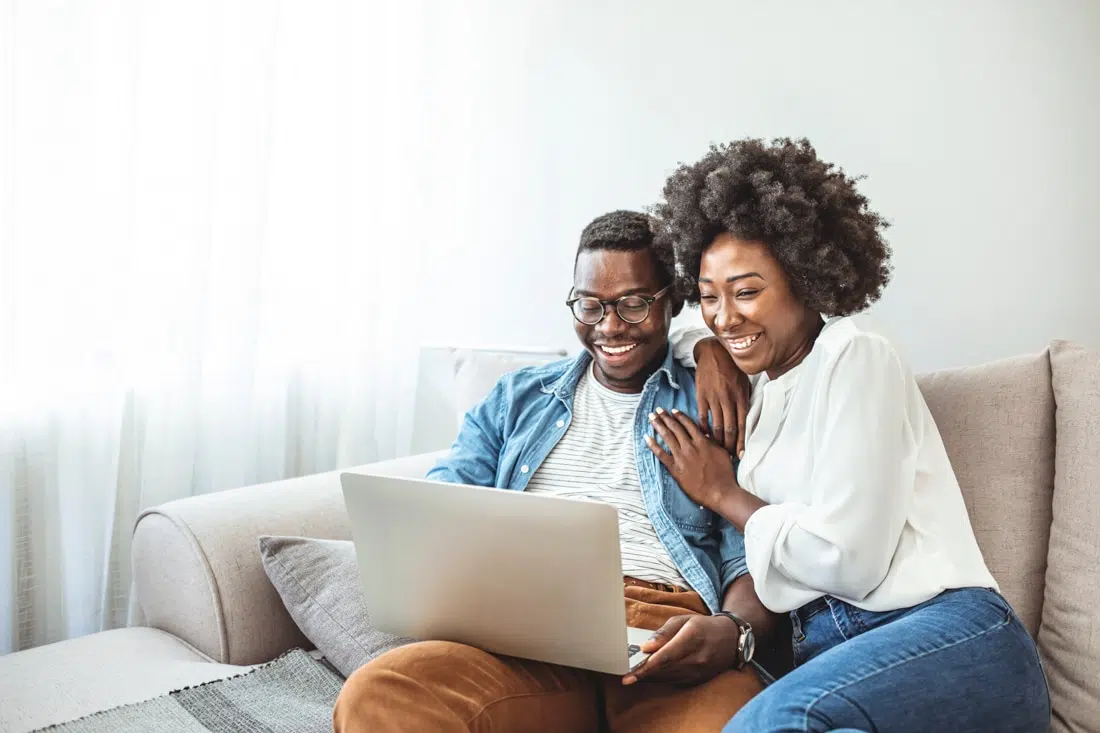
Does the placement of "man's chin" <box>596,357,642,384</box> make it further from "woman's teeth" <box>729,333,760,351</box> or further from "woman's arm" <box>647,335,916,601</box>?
"woman's arm" <box>647,335,916,601</box>

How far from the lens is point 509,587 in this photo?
1.16 meters

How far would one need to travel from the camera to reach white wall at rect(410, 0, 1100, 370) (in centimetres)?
183

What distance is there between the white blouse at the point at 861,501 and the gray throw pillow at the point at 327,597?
572 millimetres

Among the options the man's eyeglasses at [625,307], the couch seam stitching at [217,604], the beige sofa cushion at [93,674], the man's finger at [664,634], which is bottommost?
the beige sofa cushion at [93,674]

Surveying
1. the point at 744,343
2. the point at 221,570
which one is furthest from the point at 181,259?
the point at 744,343

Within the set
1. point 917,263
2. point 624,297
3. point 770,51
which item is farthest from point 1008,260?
point 624,297

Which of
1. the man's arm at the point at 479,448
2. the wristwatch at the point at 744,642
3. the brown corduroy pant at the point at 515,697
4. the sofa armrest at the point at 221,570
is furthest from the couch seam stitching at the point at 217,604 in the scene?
the wristwatch at the point at 744,642

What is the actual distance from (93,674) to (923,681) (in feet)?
3.80

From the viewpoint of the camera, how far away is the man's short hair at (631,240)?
5.18ft

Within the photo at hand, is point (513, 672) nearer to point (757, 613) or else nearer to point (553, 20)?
point (757, 613)

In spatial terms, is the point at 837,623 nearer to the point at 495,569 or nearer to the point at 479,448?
the point at 495,569

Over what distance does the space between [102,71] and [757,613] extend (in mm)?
1527

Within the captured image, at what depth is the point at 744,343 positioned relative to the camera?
1.38 m

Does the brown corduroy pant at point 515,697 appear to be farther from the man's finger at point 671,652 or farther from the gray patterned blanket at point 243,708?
the gray patterned blanket at point 243,708
